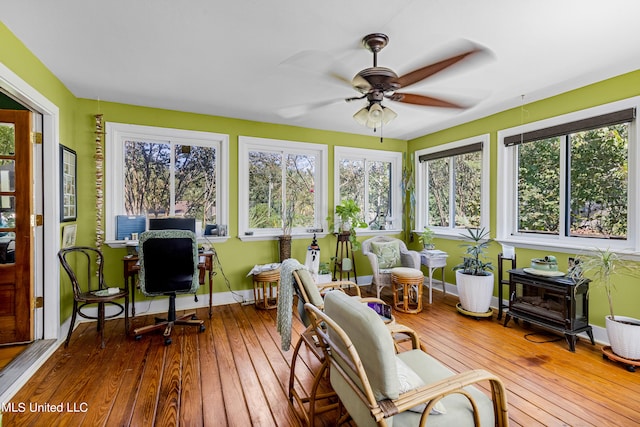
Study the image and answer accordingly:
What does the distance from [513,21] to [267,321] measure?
354 centimetres

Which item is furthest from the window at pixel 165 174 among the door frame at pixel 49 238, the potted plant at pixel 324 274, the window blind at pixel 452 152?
the window blind at pixel 452 152

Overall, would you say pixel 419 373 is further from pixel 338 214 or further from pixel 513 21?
pixel 338 214

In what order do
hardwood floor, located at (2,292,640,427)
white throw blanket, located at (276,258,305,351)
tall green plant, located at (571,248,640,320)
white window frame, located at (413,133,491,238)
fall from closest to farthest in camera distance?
hardwood floor, located at (2,292,640,427) → white throw blanket, located at (276,258,305,351) → tall green plant, located at (571,248,640,320) → white window frame, located at (413,133,491,238)

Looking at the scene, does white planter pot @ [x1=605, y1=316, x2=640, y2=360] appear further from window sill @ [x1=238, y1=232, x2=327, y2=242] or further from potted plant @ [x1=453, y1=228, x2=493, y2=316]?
window sill @ [x1=238, y1=232, x2=327, y2=242]

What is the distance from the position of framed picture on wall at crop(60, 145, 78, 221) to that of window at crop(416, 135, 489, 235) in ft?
15.9

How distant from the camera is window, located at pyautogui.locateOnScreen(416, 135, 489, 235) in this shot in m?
4.13

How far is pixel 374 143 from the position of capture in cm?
516

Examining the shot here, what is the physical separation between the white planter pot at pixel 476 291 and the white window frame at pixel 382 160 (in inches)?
72.3

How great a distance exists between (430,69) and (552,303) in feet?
8.86

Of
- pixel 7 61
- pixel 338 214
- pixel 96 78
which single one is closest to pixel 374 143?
pixel 338 214

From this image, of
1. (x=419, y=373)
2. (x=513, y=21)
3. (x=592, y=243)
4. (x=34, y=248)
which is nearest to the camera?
Answer: (x=419, y=373)

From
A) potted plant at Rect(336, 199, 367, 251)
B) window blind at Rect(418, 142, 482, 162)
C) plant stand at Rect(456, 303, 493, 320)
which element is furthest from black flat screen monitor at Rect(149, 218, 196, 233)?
window blind at Rect(418, 142, 482, 162)

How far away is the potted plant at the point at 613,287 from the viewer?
243 centimetres

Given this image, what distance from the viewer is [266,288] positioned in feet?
13.6
